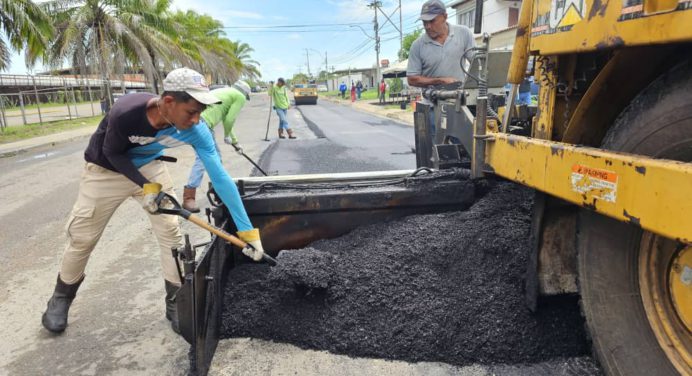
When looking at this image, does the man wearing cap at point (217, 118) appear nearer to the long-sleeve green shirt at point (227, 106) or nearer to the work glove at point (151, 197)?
the long-sleeve green shirt at point (227, 106)

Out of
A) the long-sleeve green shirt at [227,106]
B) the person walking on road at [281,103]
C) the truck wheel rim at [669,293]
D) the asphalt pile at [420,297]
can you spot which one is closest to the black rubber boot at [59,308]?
the asphalt pile at [420,297]

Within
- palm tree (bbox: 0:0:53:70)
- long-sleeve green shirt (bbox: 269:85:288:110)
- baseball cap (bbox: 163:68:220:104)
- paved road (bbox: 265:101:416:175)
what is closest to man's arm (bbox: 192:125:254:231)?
baseball cap (bbox: 163:68:220:104)

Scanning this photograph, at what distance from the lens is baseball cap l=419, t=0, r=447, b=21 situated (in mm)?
4320

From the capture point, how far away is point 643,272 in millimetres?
1813

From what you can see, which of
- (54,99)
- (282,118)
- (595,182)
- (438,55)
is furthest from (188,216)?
(54,99)

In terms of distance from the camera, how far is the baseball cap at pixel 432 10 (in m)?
4.32

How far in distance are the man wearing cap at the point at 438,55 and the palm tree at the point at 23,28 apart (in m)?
12.7

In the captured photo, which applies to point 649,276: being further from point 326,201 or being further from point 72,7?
point 72,7

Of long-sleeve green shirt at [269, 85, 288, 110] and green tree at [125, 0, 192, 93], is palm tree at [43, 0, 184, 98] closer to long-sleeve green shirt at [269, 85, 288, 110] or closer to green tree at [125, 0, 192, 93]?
green tree at [125, 0, 192, 93]

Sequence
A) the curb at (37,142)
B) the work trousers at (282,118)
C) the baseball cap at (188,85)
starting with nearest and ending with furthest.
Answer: the baseball cap at (188,85) < the curb at (37,142) < the work trousers at (282,118)

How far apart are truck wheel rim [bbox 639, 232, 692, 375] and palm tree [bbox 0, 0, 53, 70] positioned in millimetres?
15333

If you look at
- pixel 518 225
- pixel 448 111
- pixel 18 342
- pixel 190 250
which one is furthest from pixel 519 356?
pixel 18 342

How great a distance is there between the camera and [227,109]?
6.15 m

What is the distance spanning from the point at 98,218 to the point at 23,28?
13155 millimetres
